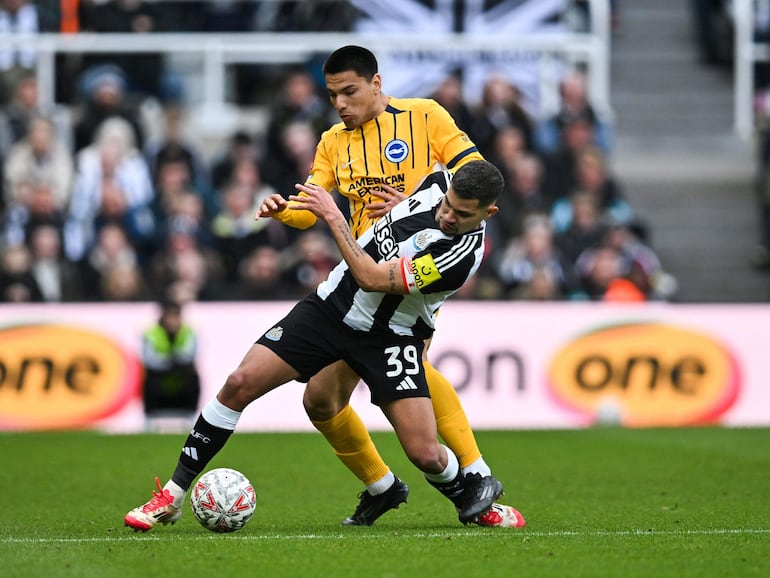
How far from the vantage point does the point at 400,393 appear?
7.87m

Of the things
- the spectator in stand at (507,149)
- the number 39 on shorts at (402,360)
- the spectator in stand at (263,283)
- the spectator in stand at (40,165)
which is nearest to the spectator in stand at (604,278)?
the spectator in stand at (507,149)

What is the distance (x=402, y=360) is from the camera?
795 cm

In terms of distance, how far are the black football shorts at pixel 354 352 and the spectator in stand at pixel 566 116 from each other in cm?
1043

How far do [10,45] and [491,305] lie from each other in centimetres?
739

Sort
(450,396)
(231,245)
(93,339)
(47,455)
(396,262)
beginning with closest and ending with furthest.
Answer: (396,262)
(450,396)
(47,455)
(93,339)
(231,245)

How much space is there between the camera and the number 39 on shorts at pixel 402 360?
26.0 feet

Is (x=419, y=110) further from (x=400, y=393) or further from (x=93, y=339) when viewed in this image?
(x=93, y=339)

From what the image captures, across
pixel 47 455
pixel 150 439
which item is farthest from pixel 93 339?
pixel 47 455

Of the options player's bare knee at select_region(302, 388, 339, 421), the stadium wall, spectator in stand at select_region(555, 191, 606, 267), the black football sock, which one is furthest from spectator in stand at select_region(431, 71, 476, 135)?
A: the black football sock

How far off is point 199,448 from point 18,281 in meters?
8.74

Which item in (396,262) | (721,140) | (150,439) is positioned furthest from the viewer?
(721,140)

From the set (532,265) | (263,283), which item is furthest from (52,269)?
(532,265)

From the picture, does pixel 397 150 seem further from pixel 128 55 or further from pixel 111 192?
pixel 128 55

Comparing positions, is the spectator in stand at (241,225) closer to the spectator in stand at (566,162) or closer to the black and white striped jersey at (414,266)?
the spectator in stand at (566,162)
